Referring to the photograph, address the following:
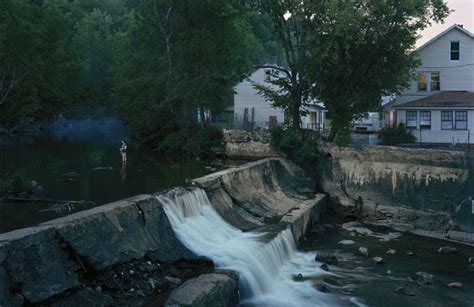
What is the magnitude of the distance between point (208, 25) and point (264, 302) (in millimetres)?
30943

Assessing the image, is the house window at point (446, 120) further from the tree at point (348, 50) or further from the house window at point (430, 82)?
the tree at point (348, 50)

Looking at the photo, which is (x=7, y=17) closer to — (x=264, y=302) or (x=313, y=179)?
(x=313, y=179)

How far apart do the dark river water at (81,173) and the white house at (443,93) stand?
14328mm

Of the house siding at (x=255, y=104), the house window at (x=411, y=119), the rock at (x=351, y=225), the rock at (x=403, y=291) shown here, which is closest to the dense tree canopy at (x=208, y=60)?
the house window at (x=411, y=119)

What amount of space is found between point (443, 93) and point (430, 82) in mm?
1209

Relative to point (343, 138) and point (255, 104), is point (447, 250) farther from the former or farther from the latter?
point (255, 104)

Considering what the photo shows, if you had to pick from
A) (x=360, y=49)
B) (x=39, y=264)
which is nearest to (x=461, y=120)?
(x=360, y=49)

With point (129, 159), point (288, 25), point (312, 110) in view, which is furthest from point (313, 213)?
point (312, 110)

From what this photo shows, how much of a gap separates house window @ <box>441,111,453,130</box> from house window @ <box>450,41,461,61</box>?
14.4 feet

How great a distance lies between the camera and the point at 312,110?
48.2 meters

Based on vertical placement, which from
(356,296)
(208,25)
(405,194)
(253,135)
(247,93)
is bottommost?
(356,296)

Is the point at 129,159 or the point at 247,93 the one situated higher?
the point at 247,93

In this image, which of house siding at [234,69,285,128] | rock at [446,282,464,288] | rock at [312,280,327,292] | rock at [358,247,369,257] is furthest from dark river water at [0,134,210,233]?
house siding at [234,69,285,128]

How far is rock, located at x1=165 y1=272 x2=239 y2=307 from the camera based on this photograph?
392 inches
